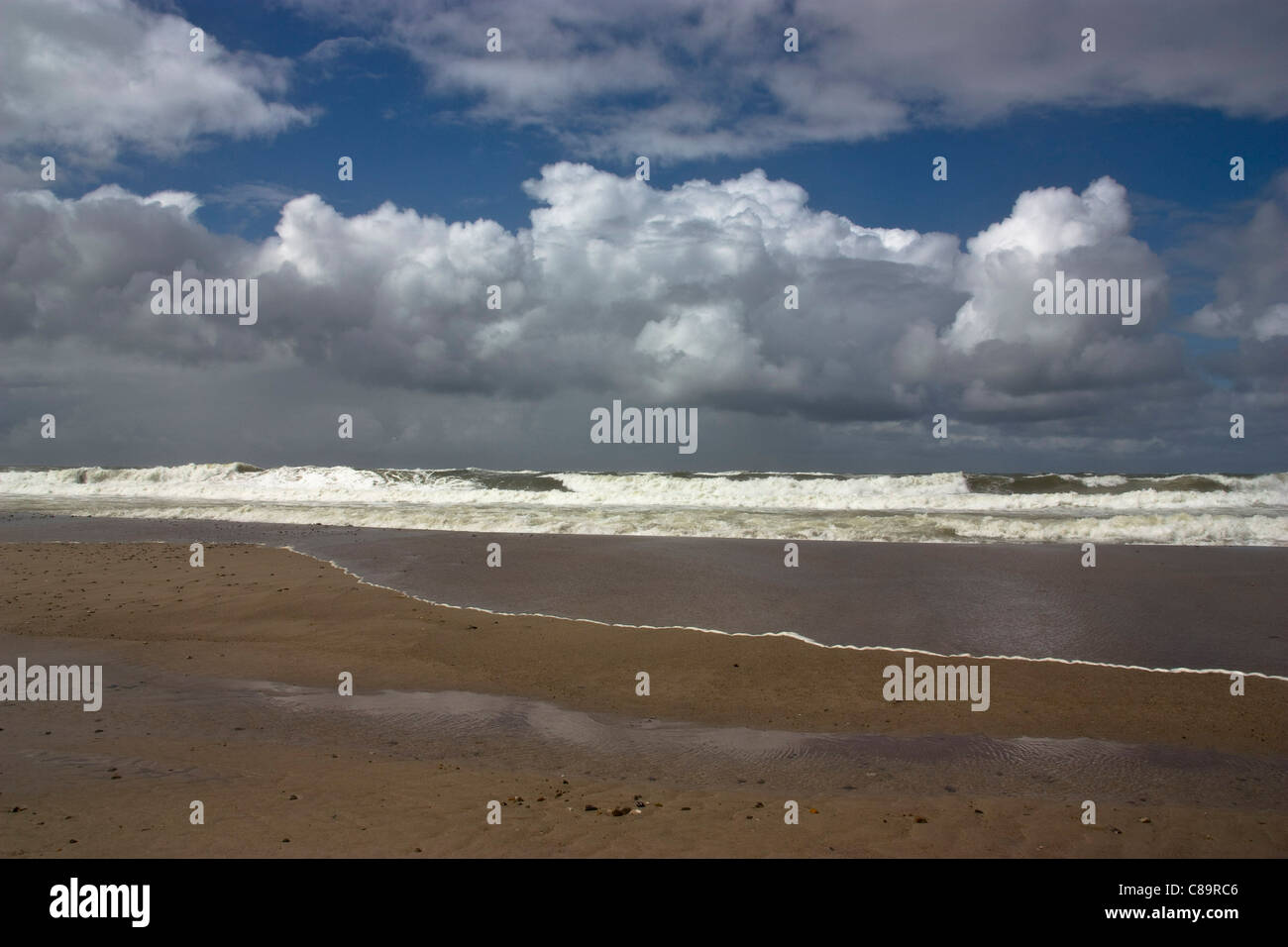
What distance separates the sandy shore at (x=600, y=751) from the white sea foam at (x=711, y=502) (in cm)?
1300

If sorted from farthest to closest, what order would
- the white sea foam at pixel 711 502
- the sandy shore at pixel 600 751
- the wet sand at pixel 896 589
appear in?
the white sea foam at pixel 711 502 → the wet sand at pixel 896 589 → the sandy shore at pixel 600 751

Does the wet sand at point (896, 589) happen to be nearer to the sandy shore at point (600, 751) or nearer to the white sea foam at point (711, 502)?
the sandy shore at point (600, 751)

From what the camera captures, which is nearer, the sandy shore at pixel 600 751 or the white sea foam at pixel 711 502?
the sandy shore at pixel 600 751

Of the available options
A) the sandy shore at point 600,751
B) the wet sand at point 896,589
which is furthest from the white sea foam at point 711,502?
the sandy shore at point 600,751

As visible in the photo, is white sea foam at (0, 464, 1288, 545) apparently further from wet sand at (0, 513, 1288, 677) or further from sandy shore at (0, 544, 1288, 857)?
sandy shore at (0, 544, 1288, 857)

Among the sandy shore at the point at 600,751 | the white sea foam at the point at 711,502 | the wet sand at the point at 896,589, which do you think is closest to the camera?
the sandy shore at the point at 600,751

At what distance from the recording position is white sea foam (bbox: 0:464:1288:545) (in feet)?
70.9

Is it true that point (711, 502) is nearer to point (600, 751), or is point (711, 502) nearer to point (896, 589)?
point (896, 589)

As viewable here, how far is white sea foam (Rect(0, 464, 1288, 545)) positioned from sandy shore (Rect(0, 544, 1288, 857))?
13.0m

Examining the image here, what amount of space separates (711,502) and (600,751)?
32.8 m

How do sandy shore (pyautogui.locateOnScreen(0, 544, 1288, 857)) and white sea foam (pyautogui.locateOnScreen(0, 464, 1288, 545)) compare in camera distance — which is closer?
sandy shore (pyautogui.locateOnScreen(0, 544, 1288, 857))

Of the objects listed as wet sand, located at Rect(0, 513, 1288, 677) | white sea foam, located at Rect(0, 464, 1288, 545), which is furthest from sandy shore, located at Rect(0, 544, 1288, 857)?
white sea foam, located at Rect(0, 464, 1288, 545)

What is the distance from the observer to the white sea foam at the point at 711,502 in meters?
21.6

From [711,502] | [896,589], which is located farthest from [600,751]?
[711,502]
